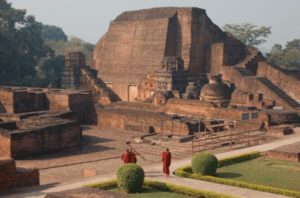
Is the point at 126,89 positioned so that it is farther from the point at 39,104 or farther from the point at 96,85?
the point at 39,104

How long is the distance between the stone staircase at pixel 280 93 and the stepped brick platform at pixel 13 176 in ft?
51.0

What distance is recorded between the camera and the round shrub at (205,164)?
12.6 metres

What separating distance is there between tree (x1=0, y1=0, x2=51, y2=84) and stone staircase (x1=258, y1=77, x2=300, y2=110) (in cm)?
1886

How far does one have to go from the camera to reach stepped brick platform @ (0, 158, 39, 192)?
39.4 feet

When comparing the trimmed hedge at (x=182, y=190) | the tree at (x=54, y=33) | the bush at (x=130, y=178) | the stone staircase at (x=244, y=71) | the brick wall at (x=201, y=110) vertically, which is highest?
the tree at (x=54, y=33)

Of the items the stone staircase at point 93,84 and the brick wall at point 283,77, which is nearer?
the brick wall at point 283,77

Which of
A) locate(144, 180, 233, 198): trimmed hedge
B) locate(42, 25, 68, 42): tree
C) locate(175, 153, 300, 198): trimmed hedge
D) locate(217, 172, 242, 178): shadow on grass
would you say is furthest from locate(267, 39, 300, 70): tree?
locate(42, 25, 68, 42): tree

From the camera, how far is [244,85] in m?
27.9

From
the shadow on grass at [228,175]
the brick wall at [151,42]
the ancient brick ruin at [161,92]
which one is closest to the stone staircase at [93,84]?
the ancient brick ruin at [161,92]

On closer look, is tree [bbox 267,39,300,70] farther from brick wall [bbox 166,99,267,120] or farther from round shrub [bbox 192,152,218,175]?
round shrub [bbox 192,152,218,175]

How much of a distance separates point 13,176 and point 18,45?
28.9m

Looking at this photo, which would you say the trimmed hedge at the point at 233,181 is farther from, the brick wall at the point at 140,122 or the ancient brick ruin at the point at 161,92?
the brick wall at the point at 140,122

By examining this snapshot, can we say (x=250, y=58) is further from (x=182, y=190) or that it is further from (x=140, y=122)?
(x=182, y=190)

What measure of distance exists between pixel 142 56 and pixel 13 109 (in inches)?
493
